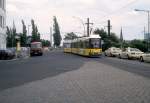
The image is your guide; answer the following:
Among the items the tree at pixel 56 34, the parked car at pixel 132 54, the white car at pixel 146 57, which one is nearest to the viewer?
the white car at pixel 146 57

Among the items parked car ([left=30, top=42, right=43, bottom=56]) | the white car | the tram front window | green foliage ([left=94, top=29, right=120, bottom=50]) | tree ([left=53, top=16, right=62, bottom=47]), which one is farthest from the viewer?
tree ([left=53, top=16, right=62, bottom=47])

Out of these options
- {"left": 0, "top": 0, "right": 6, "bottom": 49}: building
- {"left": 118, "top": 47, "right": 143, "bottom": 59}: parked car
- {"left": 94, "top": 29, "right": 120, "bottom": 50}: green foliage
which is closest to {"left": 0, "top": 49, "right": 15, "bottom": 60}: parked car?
{"left": 118, "top": 47, "right": 143, "bottom": 59}: parked car

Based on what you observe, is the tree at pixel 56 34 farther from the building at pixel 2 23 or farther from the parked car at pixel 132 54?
the parked car at pixel 132 54

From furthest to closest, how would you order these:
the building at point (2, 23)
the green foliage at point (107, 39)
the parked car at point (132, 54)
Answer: the green foliage at point (107, 39) → the building at point (2, 23) → the parked car at point (132, 54)

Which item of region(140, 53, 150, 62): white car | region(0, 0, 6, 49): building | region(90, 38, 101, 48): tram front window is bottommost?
region(140, 53, 150, 62): white car

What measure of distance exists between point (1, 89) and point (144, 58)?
28.8m

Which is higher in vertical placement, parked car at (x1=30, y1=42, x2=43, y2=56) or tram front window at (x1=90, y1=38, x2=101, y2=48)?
tram front window at (x1=90, y1=38, x2=101, y2=48)

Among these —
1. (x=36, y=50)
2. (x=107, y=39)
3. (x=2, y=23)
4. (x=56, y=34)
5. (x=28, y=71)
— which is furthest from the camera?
(x=56, y=34)

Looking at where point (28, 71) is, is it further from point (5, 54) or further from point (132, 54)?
point (132, 54)

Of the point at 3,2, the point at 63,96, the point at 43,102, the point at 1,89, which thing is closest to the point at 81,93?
the point at 63,96

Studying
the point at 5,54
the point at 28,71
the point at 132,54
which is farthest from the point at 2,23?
the point at 28,71

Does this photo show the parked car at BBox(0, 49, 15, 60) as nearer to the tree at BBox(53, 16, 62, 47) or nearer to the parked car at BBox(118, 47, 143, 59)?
the parked car at BBox(118, 47, 143, 59)

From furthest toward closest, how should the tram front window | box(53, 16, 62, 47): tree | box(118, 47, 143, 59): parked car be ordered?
box(53, 16, 62, 47): tree < the tram front window < box(118, 47, 143, 59): parked car

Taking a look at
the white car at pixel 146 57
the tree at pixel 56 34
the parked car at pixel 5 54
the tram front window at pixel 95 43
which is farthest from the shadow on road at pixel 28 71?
the tree at pixel 56 34
